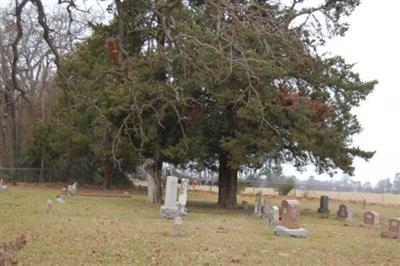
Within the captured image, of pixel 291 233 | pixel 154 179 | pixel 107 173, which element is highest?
pixel 107 173

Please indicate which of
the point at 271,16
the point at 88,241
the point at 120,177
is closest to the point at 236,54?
the point at 271,16

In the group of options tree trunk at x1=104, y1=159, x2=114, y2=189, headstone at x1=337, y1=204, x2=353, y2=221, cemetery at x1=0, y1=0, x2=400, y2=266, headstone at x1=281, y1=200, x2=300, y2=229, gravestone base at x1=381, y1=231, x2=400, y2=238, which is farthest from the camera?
tree trunk at x1=104, y1=159, x2=114, y2=189

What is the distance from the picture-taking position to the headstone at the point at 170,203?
20844 mm

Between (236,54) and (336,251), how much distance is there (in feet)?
22.7

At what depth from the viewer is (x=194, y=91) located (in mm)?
26016

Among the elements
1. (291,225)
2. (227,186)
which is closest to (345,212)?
(227,186)

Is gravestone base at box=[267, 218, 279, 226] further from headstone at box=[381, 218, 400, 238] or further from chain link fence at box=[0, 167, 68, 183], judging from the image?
chain link fence at box=[0, 167, 68, 183]

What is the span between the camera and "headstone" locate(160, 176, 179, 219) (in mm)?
20844

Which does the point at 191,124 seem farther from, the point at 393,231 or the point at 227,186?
the point at 393,231

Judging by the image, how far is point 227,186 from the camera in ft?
99.6

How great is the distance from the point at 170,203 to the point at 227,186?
362 inches

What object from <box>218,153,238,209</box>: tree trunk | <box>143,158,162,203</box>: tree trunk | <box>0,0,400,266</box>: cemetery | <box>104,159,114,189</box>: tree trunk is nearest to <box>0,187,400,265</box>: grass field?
<box>0,0,400,266</box>: cemetery

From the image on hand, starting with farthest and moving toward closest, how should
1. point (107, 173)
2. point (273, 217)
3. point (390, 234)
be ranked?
point (107, 173), point (273, 217), point (390, 234)

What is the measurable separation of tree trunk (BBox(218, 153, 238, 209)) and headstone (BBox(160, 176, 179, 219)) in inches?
309
